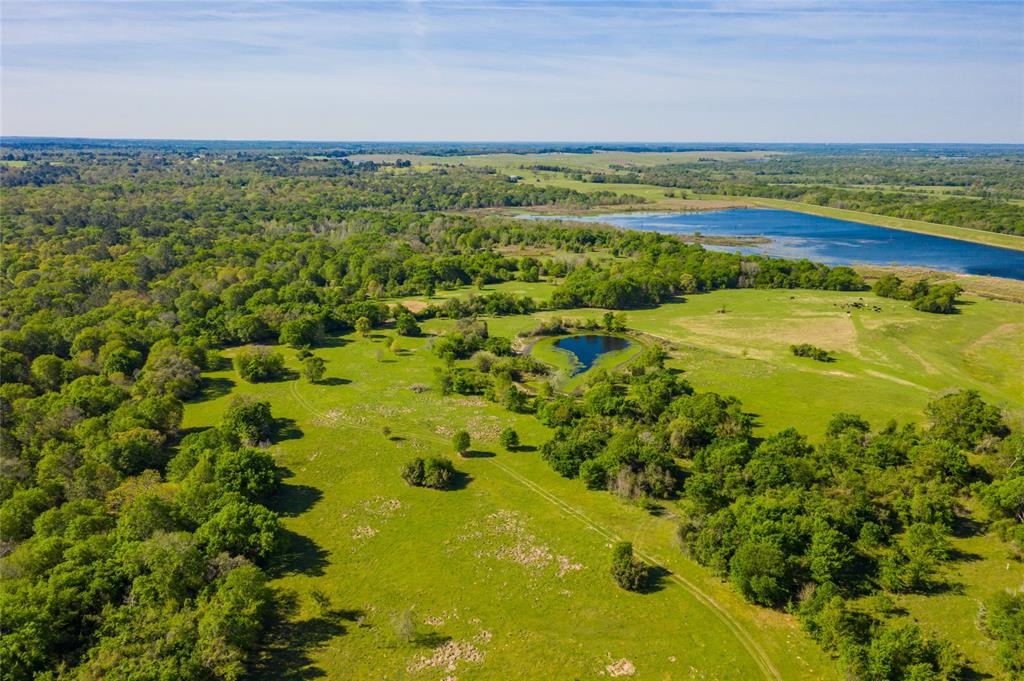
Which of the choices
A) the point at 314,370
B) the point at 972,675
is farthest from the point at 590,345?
the point at 972,675

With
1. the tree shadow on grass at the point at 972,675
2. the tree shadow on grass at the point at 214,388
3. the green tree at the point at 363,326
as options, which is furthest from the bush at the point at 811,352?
the tree shadow on grass at the point at 214,388

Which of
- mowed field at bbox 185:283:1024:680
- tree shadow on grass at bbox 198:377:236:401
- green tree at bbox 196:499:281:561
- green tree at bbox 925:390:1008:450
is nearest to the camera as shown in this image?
mowed field at bbox 185:283:1024:680

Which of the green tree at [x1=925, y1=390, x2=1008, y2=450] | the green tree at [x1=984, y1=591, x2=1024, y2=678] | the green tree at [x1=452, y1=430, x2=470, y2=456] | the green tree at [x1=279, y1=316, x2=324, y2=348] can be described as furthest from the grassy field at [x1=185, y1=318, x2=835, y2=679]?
the green tree at [x1=925, y1=390, x2=1008, y2=450]

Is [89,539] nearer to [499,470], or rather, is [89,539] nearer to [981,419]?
[499,470]

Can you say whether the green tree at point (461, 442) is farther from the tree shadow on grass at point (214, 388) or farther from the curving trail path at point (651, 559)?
the tree shadow on grass at point (214, 388)

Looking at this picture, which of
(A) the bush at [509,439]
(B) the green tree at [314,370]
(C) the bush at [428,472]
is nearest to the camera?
(C) the bush at [428,472]

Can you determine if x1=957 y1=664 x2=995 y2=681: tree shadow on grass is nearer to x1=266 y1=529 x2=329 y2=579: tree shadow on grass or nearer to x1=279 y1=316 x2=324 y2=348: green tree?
x1=266 y1=529 x2=329 y2=579: tree shadow on grass

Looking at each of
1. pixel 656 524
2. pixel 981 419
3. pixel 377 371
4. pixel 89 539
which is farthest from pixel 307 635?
pixel 981 419
